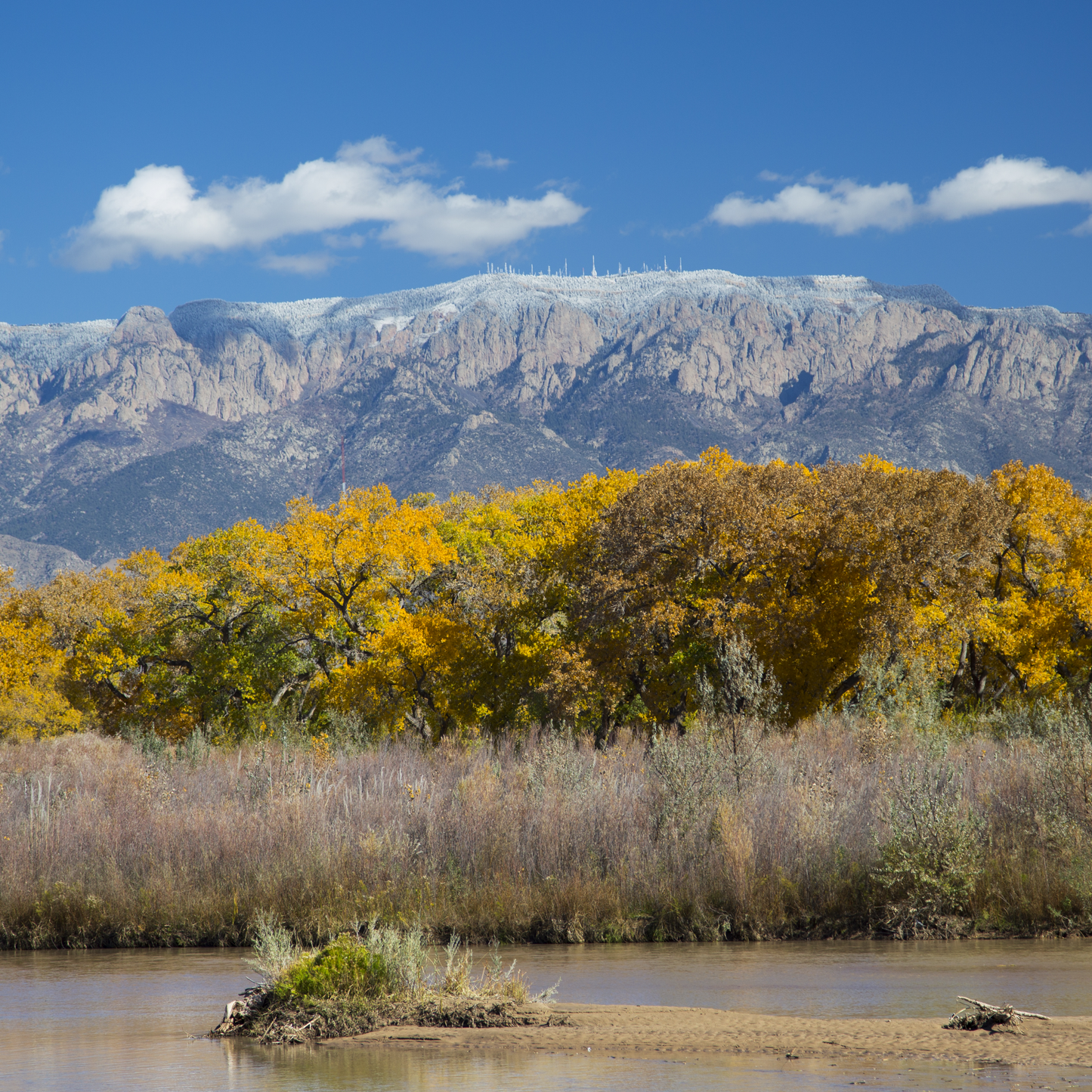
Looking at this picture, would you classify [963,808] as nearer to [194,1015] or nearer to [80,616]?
[194,1015]

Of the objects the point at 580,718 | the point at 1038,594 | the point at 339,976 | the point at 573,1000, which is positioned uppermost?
the point at 1038,594

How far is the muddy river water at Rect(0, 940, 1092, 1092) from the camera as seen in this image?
8.83 m

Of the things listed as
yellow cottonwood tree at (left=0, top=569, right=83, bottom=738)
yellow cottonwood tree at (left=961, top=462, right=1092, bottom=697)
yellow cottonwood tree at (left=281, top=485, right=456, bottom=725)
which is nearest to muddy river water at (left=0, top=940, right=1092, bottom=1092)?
yellow cottonwood tree at (left=961, top=462, right=1092, bottom=697)

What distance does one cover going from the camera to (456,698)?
45531 mm

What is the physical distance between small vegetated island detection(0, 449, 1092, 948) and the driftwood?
5.70m

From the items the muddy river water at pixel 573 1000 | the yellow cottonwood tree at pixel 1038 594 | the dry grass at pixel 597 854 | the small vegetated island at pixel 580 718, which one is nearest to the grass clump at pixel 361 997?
the muddy river water at pixel 573 1000

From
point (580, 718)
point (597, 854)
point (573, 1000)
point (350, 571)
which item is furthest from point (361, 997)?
point (350, 571)

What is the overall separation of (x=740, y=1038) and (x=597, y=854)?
7.32 metres

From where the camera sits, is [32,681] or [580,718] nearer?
[580,718]

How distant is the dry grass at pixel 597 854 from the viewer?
619 inches

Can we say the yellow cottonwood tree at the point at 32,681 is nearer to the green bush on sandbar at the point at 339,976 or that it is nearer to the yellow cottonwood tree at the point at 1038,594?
the yellow cottonwood tree at the point at 1038,594

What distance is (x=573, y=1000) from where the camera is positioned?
11.7 m

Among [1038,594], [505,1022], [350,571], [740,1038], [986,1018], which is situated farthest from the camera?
[350,571]

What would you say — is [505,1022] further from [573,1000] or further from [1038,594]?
[1038,594]
